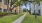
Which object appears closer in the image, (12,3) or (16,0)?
(12,3)

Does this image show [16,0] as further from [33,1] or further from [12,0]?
[33,1]

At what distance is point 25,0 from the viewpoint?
505 centimetres

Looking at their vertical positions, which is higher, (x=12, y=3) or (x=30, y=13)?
(x=12, y=3)

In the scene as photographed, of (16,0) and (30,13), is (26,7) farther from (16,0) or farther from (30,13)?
(16,0)

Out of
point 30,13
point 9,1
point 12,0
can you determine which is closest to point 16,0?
point 12,0

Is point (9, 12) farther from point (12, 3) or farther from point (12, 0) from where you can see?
point (12, 0)

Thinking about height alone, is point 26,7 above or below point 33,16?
above

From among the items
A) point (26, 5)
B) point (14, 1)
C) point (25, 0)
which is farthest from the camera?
point (14, 1)

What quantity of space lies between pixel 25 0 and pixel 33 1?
2.39 ft

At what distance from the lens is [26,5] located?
5426 millimetres

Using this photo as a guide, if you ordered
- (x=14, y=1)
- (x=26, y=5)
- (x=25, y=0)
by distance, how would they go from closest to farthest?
(x=25, y=0)
(x=26, y=5)
(x=14, y=1)

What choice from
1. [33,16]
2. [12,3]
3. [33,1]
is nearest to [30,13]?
[33,16]

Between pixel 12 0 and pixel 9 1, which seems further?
pixel 12 0

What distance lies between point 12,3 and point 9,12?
0.59 metres
